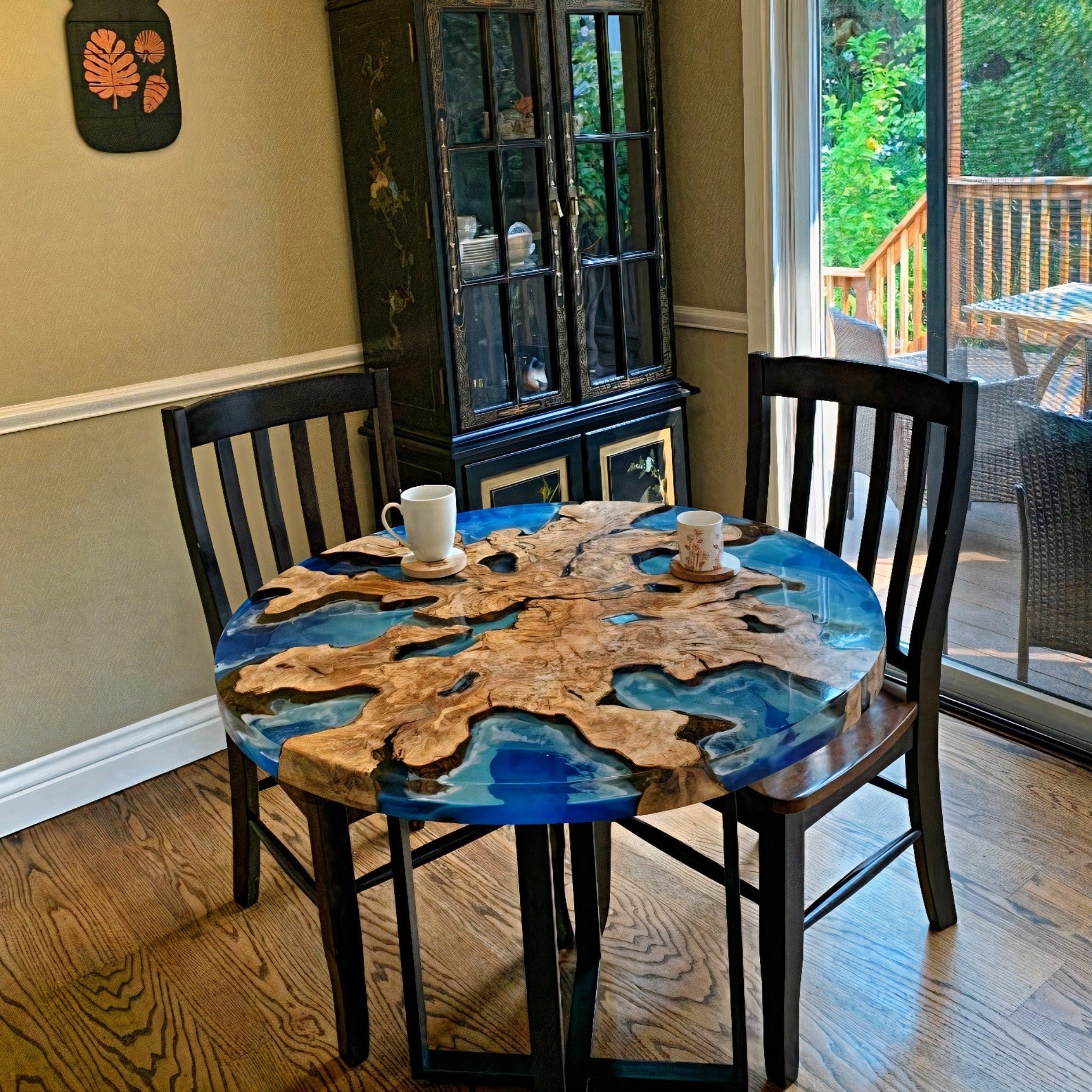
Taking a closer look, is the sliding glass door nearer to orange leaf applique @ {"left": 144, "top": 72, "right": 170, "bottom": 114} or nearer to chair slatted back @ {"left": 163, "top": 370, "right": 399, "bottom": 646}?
chair slatted back @ {"left": 163, "top": 370, "right": 399, "bottom": 646}

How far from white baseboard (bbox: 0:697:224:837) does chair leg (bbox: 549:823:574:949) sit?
3.49ft

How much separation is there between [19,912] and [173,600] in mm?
777

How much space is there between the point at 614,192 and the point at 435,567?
1.50m

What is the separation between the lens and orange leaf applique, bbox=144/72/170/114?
2.43 meters

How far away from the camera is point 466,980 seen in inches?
77.5

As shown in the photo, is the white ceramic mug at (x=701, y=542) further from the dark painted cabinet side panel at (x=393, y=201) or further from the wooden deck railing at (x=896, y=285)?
the wooden deck railing at (x=896, y=285)

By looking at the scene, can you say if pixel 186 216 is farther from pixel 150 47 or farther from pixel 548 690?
pixel 548 690

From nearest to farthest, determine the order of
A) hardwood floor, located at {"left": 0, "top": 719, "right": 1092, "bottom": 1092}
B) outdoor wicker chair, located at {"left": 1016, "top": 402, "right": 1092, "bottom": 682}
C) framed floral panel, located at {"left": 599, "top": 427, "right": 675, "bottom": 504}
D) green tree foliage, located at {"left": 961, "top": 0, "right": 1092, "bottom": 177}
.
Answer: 1. hardwood floor, located at {"left": 0, "top": 719, "right": 1092, "bottom": 1092}
2. green tree foliage, located at {"left": 961, "top": 0, "right": 1092, "bottom": 177}
3. outdoor wicker chair, located at {"left": 1016, "top": 402, "right": 1092, "bottom": 682}
4. framed floral panel, located at {"left": 599, "top": 427, "right": 675, "bottom": 504}

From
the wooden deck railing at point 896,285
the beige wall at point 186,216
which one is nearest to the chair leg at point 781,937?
the wooden deck railing at point 896,285

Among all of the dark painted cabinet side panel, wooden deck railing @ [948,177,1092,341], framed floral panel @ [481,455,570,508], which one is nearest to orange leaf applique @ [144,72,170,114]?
the dark painted cabinet side panel

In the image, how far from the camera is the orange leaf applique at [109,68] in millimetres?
2355

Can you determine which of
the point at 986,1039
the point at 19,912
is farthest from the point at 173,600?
the point at 986,1039

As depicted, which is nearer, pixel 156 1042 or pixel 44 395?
pixel 156 1042

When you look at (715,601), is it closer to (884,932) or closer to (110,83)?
(884,932)
